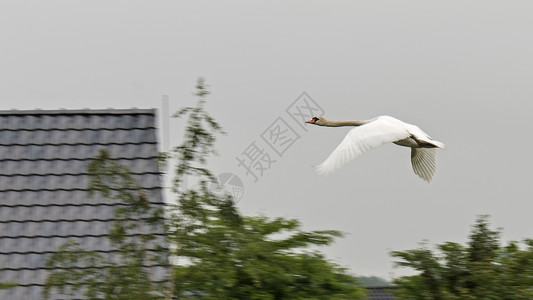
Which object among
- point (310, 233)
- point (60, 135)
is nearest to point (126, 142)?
point (60, 135)

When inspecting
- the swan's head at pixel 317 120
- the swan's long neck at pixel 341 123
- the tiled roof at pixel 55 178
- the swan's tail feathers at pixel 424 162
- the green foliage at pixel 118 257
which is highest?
the swan's head at pixel 317 120

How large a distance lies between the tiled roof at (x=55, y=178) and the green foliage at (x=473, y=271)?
12.0 feet

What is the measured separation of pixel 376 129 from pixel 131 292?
467 centimetres

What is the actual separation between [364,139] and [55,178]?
3.37 metres

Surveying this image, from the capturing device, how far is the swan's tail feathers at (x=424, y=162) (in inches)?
615

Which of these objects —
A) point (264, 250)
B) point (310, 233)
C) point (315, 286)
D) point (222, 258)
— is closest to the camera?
point (222, 258)

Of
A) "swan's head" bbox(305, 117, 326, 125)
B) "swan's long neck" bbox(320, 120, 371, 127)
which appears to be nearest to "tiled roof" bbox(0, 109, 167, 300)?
"swan's long neck" bbox(320, 120, 371, 127)

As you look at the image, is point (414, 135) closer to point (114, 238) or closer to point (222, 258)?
point (222, 258)

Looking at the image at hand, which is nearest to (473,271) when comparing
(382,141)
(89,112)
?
(382,141)

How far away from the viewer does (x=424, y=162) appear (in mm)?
15688

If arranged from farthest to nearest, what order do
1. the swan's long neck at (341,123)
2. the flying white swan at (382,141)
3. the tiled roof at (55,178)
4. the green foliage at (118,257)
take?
1. the swan's long neck at (341,123)
2. the flying white swan at (382,141)
3. the tiled roof at (55,178)
4. the green foliage at (118,257)

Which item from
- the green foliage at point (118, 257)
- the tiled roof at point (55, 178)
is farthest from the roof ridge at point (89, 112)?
the green foliage at point (118, 257)

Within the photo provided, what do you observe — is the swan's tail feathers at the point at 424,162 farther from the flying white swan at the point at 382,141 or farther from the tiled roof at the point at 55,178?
the tiled roof at the point at 55,178

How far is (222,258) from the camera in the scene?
37.3 feet
